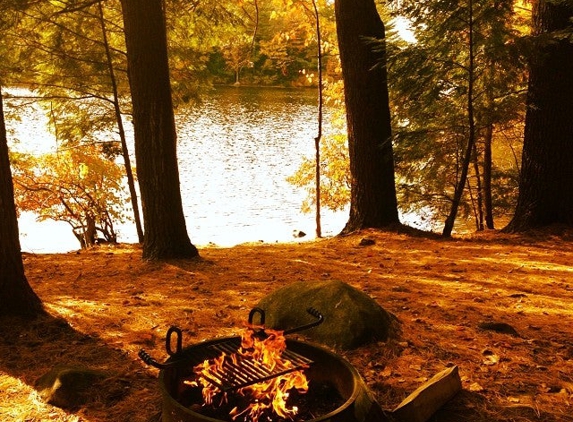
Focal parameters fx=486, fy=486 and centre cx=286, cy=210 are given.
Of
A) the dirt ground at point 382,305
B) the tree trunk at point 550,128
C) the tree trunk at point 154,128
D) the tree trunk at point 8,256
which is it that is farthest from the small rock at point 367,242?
the tree trunk at point 8,256

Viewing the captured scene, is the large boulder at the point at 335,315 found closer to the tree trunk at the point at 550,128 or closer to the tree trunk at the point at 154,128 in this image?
the tree trunk at the point at 154,128

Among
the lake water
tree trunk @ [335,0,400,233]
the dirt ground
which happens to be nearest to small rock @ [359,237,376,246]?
the dirt ground

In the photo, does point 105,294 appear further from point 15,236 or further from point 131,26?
point 131,26

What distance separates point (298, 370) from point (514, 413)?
4.42ft

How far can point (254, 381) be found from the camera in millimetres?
2258

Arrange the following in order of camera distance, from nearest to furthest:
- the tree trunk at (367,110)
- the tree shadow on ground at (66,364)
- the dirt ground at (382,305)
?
the tree shadow on ground at (66,364)
the dirt ground at (382,305)
the tree trunk at (367,110)

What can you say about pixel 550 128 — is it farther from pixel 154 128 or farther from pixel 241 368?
pixel 241 368

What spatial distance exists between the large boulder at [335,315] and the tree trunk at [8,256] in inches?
82.9

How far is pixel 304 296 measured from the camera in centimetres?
396

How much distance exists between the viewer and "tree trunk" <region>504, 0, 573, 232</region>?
710cm

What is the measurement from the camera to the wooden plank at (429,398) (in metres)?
2.67

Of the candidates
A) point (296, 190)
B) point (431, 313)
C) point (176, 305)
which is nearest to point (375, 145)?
point (431, 313)

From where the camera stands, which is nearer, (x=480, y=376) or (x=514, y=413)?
(x=514, y=413)

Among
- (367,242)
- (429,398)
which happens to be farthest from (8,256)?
(367,242)
